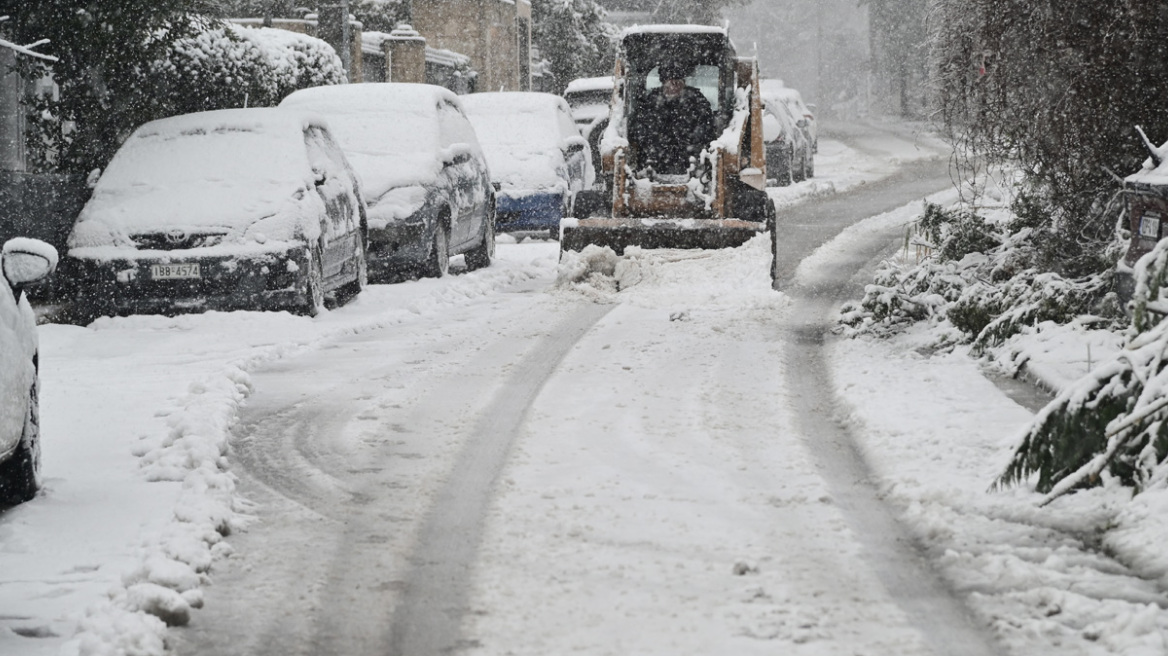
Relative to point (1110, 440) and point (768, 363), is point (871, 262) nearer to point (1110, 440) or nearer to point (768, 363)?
point (768, 363)

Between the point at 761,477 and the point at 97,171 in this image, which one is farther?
the point at 97,171

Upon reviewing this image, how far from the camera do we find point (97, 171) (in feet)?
44.8

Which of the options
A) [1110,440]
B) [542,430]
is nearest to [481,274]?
[542,430]

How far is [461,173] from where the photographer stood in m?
15.4

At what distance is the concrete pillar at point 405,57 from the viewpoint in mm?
31359

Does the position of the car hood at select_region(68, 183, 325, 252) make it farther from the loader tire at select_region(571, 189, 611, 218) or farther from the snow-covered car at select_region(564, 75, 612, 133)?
the snow-covered car at select_region(564, 75, 612, 133)

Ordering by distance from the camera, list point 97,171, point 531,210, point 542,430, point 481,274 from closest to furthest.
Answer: point 542,430, point 97,171, point 481,274, point 531,210

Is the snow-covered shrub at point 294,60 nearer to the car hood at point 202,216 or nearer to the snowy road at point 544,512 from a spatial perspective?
the car hood at point 202,216

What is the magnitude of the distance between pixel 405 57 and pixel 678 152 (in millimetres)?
15905

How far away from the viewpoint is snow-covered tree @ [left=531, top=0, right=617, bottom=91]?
144 feet

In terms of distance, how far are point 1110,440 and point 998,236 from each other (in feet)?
19.3

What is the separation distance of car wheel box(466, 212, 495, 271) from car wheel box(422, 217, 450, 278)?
3.77 ft

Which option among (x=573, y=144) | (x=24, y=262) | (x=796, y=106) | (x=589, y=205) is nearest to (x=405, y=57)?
(x=796, y=106)

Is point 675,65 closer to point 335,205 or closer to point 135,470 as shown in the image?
point 335,205
